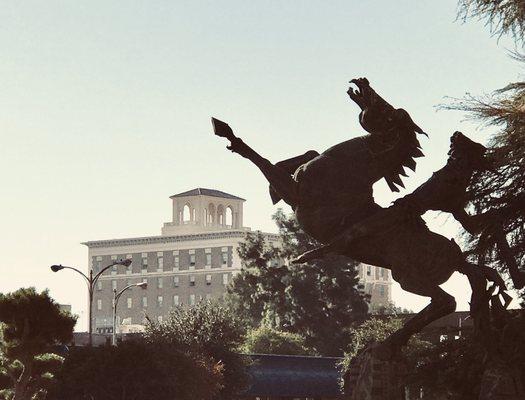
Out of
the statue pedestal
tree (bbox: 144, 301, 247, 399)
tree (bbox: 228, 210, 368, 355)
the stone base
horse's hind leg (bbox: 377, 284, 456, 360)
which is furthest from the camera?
tree (bbox: 228, 210, 368, 355)

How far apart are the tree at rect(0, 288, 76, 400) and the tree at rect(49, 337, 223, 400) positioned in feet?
3.81

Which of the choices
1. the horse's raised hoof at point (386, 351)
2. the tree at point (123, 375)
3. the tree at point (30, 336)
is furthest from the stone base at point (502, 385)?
the tree at point (123, 375)

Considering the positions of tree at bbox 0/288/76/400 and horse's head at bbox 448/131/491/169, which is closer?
horse's head at bbox 448/131/491/169

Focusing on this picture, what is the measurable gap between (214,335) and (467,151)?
168 ft

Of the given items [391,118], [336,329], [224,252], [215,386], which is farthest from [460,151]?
[224,252]

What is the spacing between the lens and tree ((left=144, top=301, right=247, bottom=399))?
6438 cm

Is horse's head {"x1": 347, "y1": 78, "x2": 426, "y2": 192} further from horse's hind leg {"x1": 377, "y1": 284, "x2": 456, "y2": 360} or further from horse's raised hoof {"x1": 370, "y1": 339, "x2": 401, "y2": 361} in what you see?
horse's raised hoof {"x1": 370, "y1": 339, "x2": 401, "y2": 361}

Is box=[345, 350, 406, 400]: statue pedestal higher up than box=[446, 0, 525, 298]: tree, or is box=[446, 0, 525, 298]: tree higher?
box=[446, 0, 525, 298]: tree

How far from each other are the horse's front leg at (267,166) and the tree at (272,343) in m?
85.3

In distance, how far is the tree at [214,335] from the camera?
211 feet

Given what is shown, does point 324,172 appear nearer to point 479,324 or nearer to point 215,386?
point 479,324

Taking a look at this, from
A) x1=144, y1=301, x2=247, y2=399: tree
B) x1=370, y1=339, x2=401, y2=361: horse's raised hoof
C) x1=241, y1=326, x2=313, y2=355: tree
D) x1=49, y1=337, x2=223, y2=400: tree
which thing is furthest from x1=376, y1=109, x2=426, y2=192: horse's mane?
x1=241, y1=326, x2=313, y2=355: tree

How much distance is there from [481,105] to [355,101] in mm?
6623

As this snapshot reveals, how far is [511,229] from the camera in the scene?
21.9m
